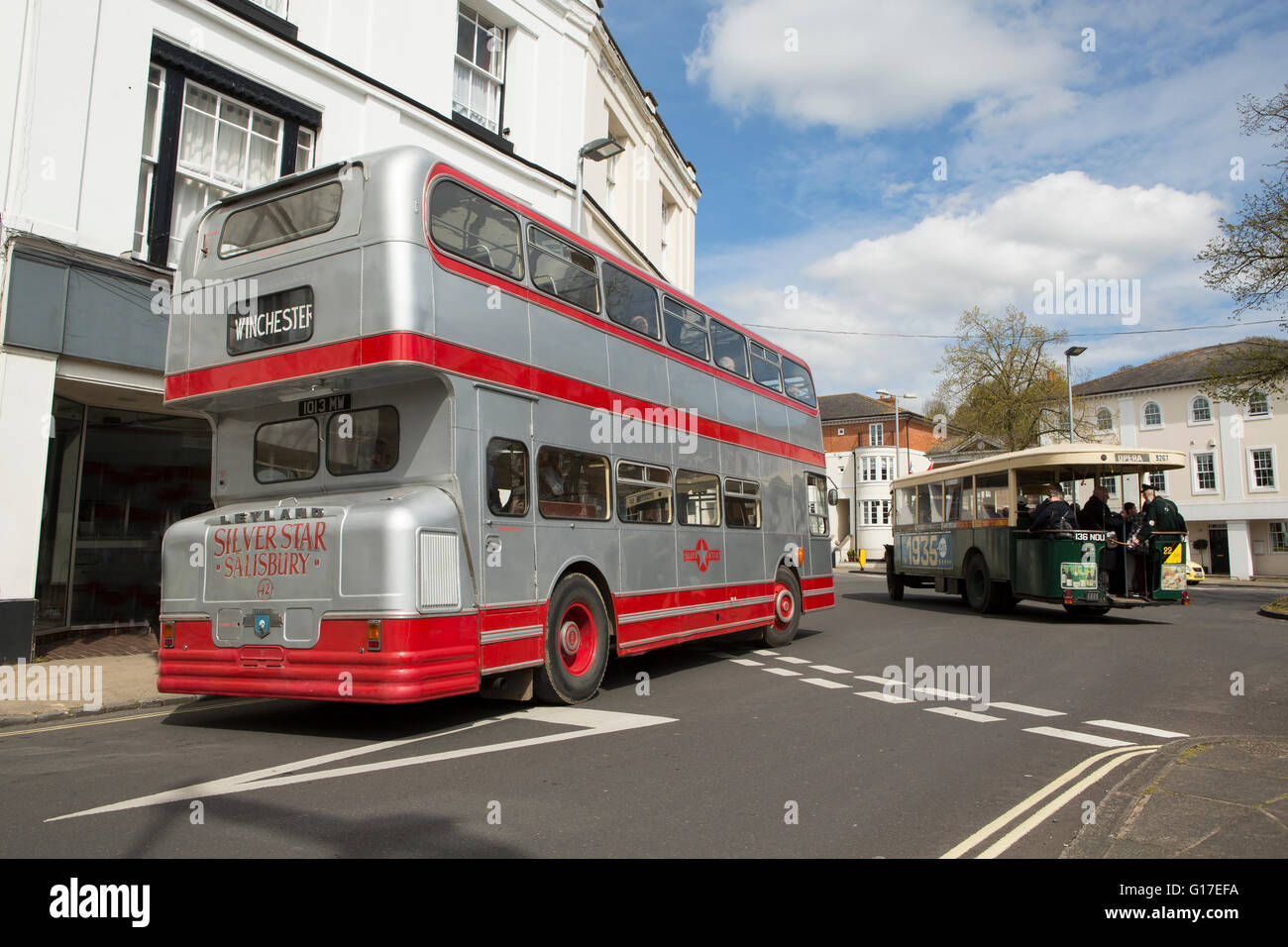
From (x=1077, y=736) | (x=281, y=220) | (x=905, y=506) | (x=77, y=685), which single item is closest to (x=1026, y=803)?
(x=1077, y=736)

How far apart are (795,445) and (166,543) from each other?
9.59 metres

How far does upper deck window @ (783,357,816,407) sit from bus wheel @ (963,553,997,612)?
531 centimetres

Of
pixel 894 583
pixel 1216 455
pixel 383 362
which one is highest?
pixel 1216 455

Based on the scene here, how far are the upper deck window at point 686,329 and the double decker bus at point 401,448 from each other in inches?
47.5

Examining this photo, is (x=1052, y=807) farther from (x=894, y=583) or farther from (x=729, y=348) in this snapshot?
(x=894, y=583)

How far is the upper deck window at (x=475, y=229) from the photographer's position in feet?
22.7

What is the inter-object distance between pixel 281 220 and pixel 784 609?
29.7 feet

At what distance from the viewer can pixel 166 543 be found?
24.3 ft

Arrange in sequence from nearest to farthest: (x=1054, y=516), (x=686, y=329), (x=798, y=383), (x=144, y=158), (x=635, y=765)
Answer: (x=635, y=765) < (x=686, y=329) < (x=144, y=158) < (x=798, y=383) < (x=1054, y=516)

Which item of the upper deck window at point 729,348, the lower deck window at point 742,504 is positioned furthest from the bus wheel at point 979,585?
the upper deck window at point 729,348

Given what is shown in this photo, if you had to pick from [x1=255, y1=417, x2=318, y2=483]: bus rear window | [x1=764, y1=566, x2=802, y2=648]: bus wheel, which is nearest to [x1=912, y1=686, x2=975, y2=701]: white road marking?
[x1=764, y1=566, x2=802, y2=648]: bus wheel

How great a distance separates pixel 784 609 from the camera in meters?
13.2

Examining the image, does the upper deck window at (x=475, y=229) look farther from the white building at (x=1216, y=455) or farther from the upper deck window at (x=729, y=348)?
the white building at (x=1216, y=455)
